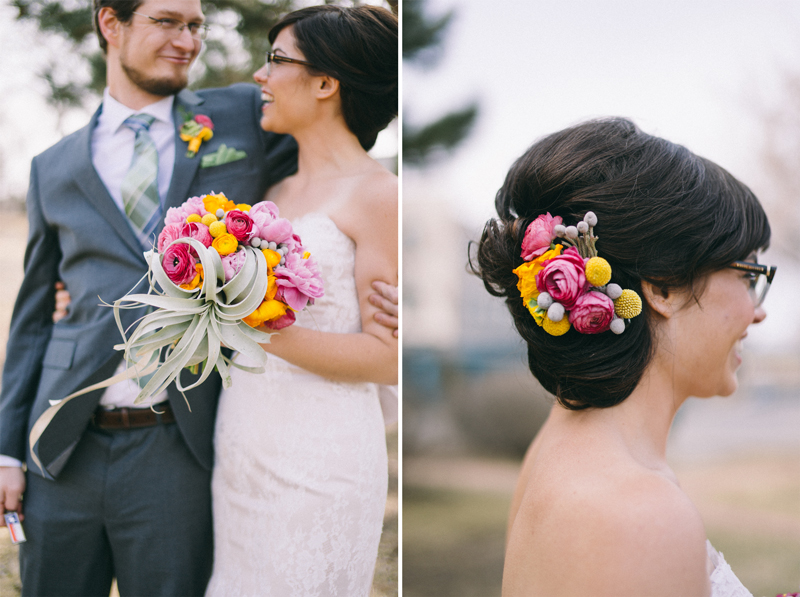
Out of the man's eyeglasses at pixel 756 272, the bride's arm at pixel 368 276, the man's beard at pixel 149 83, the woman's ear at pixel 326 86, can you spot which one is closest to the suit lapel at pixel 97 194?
the man's beard at pixel 149 83

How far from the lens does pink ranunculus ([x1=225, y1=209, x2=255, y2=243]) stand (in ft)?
5.08

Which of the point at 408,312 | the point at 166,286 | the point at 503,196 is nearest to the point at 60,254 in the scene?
the point at 166,286

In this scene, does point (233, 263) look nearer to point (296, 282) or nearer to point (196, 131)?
point (296, 282)

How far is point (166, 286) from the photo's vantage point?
1536 mm

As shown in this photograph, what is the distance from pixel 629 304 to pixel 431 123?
4.61 meters

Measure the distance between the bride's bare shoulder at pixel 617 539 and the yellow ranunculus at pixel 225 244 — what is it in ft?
3.25

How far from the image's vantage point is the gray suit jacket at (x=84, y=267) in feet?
6.61

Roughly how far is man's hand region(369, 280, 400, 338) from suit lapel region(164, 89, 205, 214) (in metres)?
0.75

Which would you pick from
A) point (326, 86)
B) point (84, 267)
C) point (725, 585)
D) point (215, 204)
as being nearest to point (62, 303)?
point (84, 267)

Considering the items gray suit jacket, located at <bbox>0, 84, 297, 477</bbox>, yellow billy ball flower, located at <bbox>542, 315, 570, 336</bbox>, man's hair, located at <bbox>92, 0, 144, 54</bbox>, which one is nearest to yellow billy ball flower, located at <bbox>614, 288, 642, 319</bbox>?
yellow billy ball flower, located at <bbox>542, 315, 570, 336</bbox>

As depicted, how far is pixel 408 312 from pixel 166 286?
Answer: 5.32 metres

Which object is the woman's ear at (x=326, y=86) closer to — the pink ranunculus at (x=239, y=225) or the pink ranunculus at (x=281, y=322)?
the pink ranunculus at (x=239, y=225)

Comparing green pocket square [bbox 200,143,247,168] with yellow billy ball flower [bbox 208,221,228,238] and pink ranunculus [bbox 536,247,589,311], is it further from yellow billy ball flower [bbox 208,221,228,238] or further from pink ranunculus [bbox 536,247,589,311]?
pink ranunculus [bbox 536,247,589,311]

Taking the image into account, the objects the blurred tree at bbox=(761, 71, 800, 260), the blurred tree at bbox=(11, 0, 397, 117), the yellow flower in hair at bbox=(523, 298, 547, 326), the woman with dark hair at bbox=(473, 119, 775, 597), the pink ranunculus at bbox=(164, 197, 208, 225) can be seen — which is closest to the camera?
the woman with dark hair at bbox=(473, 119, 775, 597)
